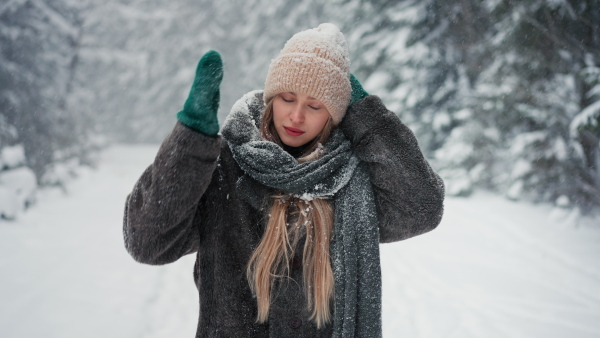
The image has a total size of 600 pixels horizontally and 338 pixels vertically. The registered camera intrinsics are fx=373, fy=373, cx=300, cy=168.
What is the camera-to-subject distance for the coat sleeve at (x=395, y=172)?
→ 4.86 ft

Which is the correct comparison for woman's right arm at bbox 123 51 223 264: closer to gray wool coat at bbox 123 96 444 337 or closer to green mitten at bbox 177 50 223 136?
green mitten at bbox 177 50 223 136

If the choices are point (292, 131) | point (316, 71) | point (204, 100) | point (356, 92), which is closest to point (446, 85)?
point (356, 92)

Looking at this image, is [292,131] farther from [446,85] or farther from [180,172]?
[446,85]

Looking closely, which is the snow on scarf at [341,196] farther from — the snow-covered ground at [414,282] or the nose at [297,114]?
the snow-covered ground at [414,282]

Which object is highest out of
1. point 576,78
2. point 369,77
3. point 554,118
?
point 369,77

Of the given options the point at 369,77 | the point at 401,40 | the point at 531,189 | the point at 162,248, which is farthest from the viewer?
the point at 369,77

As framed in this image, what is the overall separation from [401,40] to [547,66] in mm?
3703

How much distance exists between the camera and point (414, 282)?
4.65 meters

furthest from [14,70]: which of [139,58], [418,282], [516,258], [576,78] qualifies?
[576,78]

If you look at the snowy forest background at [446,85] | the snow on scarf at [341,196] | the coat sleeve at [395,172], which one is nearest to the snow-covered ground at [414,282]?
the snowy forest background at [446,85]

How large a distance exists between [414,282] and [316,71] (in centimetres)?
380

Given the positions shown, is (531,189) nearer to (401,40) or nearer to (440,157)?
(440,157)

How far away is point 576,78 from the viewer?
610 centimetres

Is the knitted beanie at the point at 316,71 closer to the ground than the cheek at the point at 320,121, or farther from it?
farther from it
